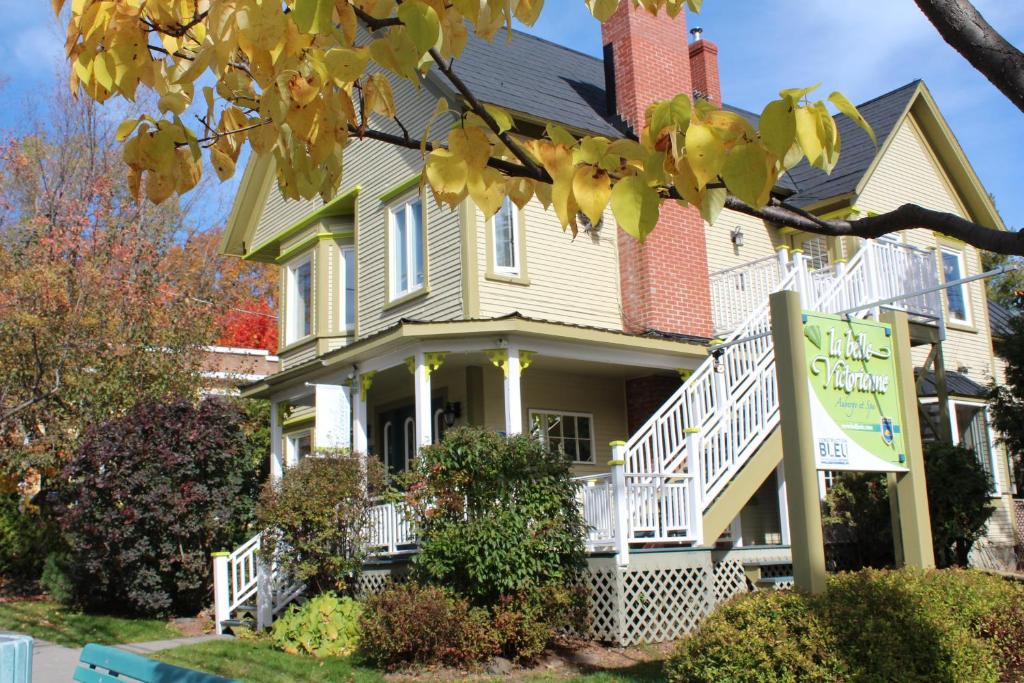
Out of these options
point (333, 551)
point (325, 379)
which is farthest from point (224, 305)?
point (333, 551)

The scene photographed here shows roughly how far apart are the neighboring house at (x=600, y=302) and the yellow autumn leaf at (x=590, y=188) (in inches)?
358

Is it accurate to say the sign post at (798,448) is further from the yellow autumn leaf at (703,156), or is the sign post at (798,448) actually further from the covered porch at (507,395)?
the yellow autumn leaf at (703,156)

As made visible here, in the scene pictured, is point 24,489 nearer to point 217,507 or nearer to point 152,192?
point 217,507

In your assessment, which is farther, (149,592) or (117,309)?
(117,309)

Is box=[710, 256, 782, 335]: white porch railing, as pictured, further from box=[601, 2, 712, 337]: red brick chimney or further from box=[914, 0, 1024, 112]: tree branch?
box=[914, 0, 1024, 112]: tree branch

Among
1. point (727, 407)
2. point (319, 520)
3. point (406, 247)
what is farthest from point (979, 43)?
point (406, 247)

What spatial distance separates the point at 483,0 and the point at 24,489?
2036 cm

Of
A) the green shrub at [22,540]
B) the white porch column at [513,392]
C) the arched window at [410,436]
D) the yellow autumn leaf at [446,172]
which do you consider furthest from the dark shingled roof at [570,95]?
the yellow autumn leaf at [446,172]

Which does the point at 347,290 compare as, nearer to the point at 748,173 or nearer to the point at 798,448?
the point at 798,448

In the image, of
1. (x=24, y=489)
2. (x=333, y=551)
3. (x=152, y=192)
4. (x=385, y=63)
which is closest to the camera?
(x=385, y=63)

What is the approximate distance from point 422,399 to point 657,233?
513 cm

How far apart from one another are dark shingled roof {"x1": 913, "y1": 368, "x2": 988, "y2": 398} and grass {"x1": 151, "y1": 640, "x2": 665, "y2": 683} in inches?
404

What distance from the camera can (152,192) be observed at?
3.59m

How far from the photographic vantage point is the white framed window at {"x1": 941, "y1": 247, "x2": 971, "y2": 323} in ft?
69.1
